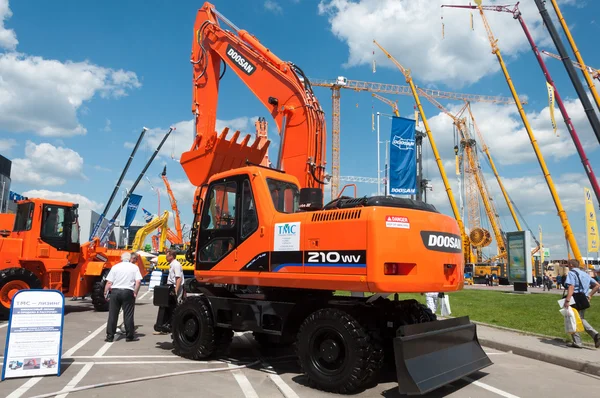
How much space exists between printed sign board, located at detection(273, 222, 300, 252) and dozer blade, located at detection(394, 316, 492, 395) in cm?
183

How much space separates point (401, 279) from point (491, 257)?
2875 inches

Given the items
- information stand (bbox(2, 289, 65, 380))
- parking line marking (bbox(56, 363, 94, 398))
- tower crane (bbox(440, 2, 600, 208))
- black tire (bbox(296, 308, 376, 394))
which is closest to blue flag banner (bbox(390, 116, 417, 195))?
tower crane (bbox(440, 2, 600, 208))

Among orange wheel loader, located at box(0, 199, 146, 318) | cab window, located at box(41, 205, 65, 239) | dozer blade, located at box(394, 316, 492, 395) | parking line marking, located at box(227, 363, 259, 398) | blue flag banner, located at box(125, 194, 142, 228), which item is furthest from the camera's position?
blue flag banner, located at box(125, 194, 142, 228)

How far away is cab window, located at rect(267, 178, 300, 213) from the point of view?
706cm

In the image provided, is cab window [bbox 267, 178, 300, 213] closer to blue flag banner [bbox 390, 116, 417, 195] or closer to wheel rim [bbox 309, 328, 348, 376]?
wheel rim [bbox 309, 328, 348, 376]

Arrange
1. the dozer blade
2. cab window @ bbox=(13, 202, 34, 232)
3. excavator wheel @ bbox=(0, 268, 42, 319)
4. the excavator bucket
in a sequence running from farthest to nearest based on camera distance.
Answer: cab window @ bbox=(13, 202, 34, 232)
excavator wheel @ bbox=(0, 268, 42, 319)
the excavator bucket
the dozer blade

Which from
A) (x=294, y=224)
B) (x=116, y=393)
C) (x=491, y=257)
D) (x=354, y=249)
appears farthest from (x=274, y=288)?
(x=491, y=257)

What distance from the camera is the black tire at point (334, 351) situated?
545cm

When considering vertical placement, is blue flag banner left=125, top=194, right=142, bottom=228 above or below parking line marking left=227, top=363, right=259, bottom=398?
above

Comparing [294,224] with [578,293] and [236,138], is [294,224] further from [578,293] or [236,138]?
[578,293]

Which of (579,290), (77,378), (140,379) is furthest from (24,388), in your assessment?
(579,290)

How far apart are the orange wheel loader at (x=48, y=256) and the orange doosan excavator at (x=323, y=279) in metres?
5.52

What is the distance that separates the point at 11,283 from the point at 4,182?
157ft

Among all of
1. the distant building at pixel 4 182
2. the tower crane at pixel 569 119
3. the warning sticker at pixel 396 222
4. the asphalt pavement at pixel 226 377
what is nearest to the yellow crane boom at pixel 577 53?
the tower crane at pixel 569 119
